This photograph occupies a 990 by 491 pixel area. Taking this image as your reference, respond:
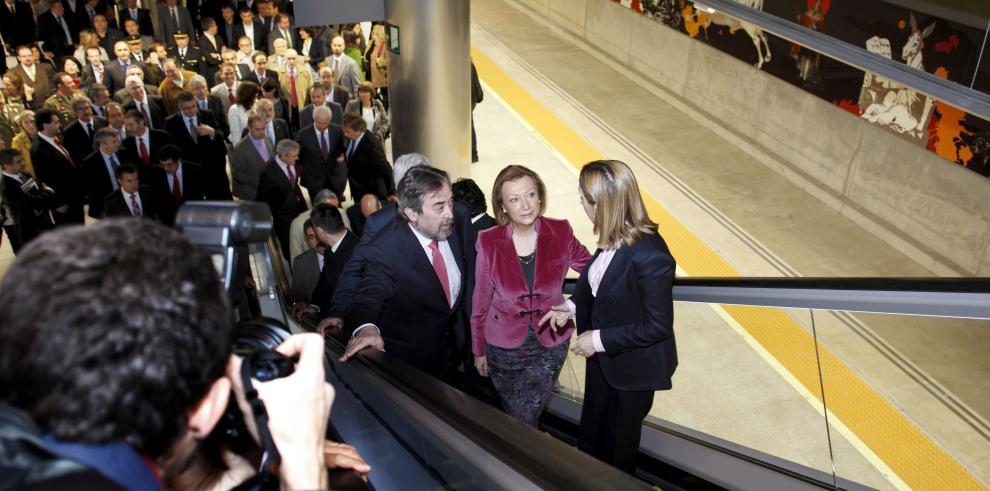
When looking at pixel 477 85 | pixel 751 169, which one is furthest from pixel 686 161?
pixel 477 85

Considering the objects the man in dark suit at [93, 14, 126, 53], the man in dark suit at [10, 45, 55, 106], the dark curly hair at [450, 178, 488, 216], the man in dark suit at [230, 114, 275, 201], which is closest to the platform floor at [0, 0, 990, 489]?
the dark curly hair at [450, 178, 488, 216]

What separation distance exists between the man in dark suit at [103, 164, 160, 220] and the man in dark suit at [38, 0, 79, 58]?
18.4ft

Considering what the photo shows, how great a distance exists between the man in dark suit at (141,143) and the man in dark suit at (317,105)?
4.45ft

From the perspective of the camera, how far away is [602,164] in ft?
10.0

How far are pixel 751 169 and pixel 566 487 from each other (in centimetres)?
862

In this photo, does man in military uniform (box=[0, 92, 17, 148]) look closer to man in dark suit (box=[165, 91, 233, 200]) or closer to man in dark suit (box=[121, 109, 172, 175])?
man in dark suit (box=[121, 109, 172, 175])

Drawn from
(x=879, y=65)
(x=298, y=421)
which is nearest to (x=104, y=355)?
(x=298, y=421)

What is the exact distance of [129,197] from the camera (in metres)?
6.55

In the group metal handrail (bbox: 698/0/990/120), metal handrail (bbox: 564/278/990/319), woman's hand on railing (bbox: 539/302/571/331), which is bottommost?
woman's hand on railing (bbox: 539/302/571/331)

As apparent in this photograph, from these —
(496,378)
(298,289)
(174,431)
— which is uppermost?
(174,431)

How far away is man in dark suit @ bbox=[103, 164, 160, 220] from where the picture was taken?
645 cm

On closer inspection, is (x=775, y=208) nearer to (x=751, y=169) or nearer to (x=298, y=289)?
(x=751, y=169)

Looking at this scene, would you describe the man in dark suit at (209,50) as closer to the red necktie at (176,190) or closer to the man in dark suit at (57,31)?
the man in dark suit at (57,31)

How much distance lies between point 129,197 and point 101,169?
71 cm
